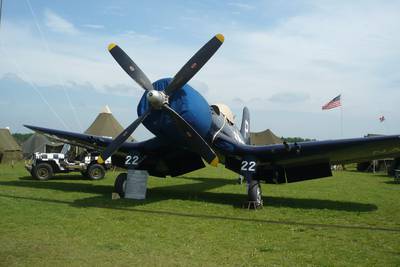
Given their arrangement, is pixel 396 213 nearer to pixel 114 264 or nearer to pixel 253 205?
pixel 253 205

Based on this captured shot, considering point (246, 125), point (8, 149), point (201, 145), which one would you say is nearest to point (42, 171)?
point (246, 125)

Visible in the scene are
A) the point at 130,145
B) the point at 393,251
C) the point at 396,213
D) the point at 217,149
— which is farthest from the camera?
the point at 130,145

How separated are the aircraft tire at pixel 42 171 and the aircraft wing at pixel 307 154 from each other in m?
9.78

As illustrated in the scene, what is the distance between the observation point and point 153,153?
1450 cm

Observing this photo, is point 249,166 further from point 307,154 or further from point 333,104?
point 333,104

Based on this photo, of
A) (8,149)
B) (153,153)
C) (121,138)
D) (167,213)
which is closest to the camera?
(167,213)

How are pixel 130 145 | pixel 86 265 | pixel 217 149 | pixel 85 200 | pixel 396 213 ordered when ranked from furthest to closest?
1. pixel 130 145
2. pixel 217 149
3. pixel 85 200
4. pixel 396 213
5. pixel 86 265

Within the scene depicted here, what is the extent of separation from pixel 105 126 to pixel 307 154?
19.6 m

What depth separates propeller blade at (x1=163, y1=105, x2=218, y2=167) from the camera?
1118cm

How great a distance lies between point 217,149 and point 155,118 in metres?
2.60

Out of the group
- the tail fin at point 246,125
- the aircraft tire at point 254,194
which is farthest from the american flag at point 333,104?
the aircraft tire at point 254,194

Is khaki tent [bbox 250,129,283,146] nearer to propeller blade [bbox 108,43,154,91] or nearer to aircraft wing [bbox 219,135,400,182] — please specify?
aircraft wing [bbox 219,135,400,182]

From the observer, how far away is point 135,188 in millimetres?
13070

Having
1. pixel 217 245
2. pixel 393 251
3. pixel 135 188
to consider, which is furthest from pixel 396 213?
pixel 135 188
